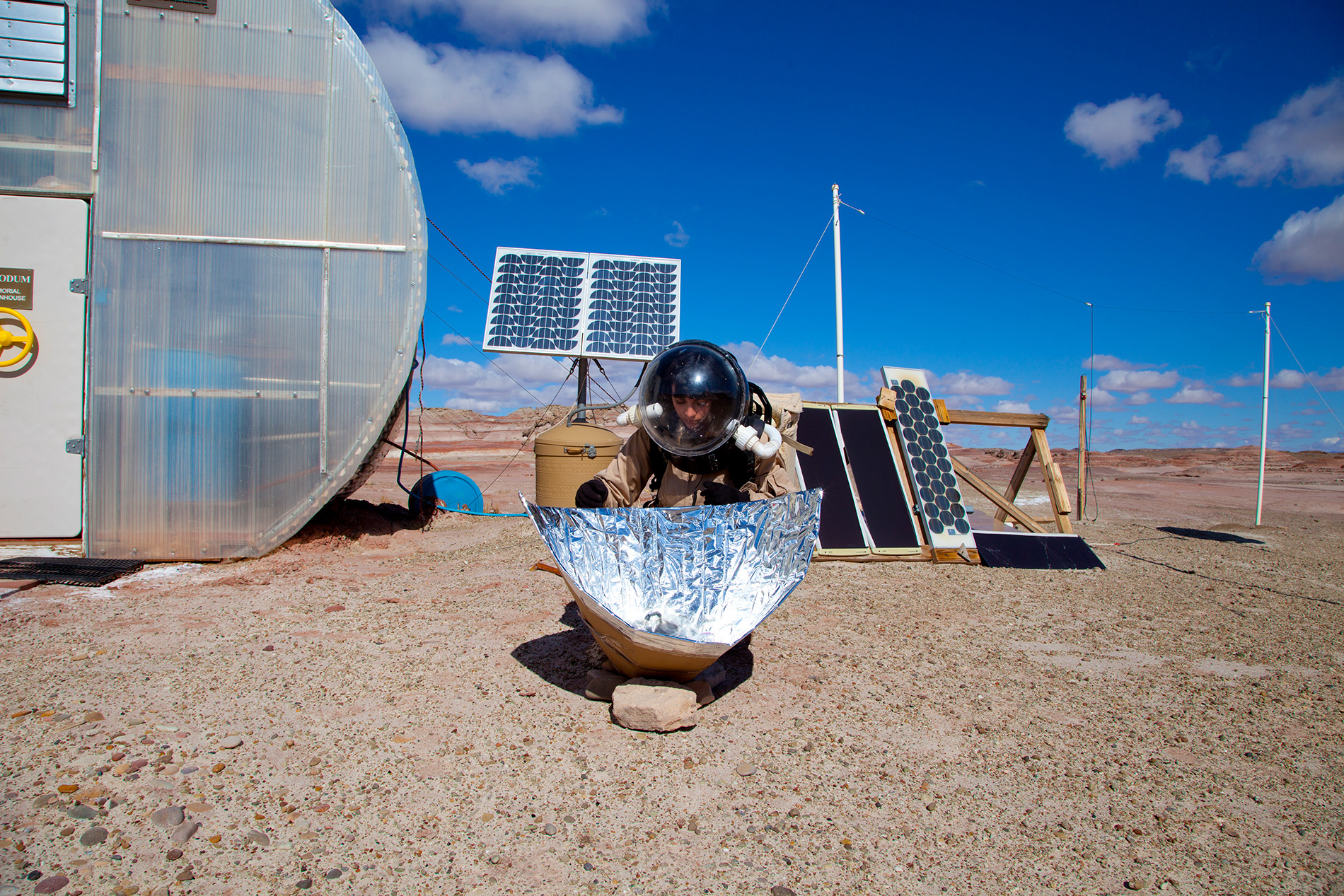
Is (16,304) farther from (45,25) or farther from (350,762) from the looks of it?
(350,762)

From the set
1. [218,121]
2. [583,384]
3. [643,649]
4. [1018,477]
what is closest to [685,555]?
[643,649]

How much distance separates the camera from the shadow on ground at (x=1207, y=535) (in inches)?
378

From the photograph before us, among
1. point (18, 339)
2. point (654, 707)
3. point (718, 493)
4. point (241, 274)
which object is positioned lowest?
point (654, 707)

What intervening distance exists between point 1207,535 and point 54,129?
1561 cm

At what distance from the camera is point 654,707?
3234 mm

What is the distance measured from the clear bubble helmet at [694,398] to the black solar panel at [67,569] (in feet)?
18.6

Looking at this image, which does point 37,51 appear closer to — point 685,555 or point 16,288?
point 16,288

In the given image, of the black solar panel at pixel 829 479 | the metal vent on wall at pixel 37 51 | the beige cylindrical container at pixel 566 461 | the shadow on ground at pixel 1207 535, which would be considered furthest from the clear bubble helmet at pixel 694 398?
the shadow on ground at pixel 1207 535

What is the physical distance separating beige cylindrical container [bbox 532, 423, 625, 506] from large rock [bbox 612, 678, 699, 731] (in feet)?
19.3

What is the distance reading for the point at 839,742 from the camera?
322cm

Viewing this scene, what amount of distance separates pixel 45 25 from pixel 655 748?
9.06 m

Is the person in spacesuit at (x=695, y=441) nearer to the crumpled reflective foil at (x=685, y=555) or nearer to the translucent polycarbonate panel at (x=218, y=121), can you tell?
the crumpled reflective foil at (x=685, y=555)

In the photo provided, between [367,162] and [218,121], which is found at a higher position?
[218,121]

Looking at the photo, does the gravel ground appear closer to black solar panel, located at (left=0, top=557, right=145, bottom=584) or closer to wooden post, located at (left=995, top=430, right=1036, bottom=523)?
black solar panel, located at (left=0, top=557, right=145, bottom=584)
